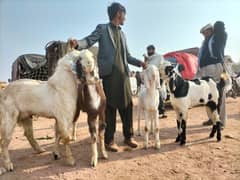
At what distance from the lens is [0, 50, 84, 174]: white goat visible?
11.7 ft

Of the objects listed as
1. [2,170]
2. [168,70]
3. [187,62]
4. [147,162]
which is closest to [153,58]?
[168,70]

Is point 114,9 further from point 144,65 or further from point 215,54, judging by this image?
point 215,54

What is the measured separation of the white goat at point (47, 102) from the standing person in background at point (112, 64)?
707 mm

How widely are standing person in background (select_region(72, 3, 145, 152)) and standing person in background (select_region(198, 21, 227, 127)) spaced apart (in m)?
2.13

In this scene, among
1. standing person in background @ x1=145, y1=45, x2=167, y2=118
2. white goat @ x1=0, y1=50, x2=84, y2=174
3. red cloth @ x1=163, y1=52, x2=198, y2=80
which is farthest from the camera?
red cloth @ x1=163, y1=52, x2=198, y2=80

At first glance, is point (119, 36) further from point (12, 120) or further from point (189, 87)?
point (12, 120)

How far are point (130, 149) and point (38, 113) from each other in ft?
5.53

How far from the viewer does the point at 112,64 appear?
165 inches

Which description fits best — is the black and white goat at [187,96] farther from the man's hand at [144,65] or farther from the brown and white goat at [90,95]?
the brown and white goat at [90,95]

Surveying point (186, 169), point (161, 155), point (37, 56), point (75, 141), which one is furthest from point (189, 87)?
point (37, 56)

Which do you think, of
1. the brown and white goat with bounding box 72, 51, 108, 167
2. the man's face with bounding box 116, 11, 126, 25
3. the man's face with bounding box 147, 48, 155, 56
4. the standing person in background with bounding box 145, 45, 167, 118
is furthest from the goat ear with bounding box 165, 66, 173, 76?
the man's face with bounding box 147, 48, 155, 56

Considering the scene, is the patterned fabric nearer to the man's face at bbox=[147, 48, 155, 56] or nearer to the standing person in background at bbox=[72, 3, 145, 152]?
the man's face at bbox=[147, 48, 155, 56]

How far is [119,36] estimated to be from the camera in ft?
14.4

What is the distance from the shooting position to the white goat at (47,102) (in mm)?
3553
